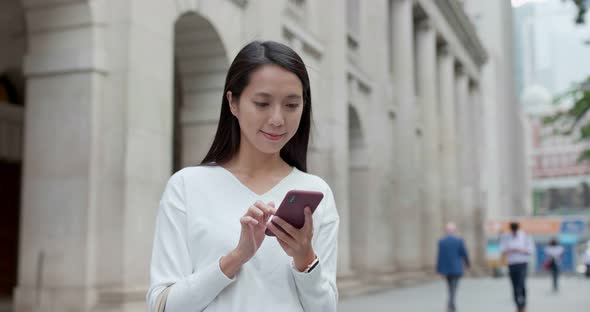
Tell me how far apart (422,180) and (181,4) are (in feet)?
61.3

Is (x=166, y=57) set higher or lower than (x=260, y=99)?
higher

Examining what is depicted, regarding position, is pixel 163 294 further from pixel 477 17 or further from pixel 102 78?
pixel 477 17

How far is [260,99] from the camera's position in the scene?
2.04 metres

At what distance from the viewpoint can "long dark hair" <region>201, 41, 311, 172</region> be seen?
2066 millimetres

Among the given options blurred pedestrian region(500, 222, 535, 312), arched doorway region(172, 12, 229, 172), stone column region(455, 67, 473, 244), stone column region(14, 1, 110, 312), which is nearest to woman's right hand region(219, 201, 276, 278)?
stone column region(14, 1, 110, 312)

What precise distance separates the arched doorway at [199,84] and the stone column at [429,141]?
1681 centimetres

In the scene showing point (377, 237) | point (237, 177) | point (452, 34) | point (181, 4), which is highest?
point (452, 34)

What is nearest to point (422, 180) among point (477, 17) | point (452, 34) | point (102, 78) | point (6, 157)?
point (452, 34)

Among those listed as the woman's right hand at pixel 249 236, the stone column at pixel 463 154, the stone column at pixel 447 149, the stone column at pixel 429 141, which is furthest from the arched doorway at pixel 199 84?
the stone column at pixel 463 154

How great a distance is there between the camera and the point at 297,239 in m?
1.90

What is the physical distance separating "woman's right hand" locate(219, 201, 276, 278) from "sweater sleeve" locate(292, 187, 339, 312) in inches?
5.9

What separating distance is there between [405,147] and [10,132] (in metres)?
14.9

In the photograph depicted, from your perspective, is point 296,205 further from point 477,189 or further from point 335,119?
point 477,189

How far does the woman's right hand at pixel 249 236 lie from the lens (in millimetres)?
1832
